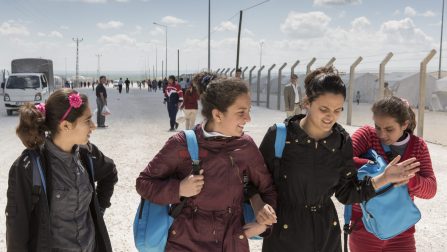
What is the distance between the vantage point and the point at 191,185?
2379 millimetres

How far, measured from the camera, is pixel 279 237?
9.04ft

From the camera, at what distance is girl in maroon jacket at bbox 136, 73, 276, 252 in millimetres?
2484

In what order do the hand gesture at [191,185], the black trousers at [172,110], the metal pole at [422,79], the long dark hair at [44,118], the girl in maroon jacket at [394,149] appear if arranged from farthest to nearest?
1. the black trousers at [172,110]
2. the metal pole at [422,79]
3. the girl in maroon jacket at [394,149]
4. the long dark hair at [44,118]
5. the hand gesture at [191,185]

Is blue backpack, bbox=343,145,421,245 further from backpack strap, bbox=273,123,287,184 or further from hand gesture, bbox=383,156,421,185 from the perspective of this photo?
backpack strap, bbox=273,123,287,184

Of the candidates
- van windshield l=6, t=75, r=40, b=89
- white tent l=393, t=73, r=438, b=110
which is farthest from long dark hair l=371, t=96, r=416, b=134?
white tent l=393, t=73, r=438, b=110

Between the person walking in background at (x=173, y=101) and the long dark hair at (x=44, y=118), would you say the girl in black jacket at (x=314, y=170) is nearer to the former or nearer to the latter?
the long dark hair at (x=44, y=118)

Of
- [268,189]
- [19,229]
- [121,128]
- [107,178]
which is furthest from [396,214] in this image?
[121,128]

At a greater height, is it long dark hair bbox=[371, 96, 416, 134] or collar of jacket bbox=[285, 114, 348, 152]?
long dark hair bbox=[371, 96, 416, 134]

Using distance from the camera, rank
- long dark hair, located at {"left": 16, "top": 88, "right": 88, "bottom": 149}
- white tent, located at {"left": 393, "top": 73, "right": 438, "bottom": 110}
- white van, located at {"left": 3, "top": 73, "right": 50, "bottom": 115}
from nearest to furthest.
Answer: long dark hair, located at {"left": 16, "top": 88, "right": 88, "bottom": 149} < white van, located at {"left": 3, "top": 73, "right": 50, "bottom": 115} < white tent, located at {"left": 393, "top": 73, "right": 438, "bottom": 110}

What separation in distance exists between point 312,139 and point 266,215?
1.70 ft

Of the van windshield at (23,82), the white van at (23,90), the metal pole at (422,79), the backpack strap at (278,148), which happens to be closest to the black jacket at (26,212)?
the backpack strap at (278,148)

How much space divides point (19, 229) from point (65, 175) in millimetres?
388

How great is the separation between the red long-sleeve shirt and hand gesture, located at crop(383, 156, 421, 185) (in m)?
0.20

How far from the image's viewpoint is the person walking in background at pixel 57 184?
96.4 inches
